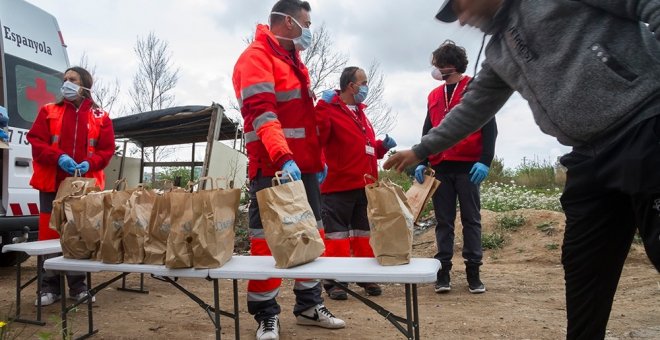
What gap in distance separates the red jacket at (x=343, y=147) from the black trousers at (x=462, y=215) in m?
0.67

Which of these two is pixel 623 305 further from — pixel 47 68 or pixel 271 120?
pixel 47 68

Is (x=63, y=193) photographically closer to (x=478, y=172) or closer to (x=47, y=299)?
(x=47, y=299)

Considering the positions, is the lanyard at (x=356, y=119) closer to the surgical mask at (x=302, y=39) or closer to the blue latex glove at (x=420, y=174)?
the blue latex glove at (x=420, y=174)

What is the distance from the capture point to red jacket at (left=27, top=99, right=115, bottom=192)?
13.6 feet

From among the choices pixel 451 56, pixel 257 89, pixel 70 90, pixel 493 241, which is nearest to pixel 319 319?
pixel 257 89

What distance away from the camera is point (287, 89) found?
323 cm

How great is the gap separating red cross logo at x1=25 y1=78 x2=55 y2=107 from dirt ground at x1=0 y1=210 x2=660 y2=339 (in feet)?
6.18

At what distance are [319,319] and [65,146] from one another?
8.45ft

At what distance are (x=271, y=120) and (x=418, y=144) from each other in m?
0.95

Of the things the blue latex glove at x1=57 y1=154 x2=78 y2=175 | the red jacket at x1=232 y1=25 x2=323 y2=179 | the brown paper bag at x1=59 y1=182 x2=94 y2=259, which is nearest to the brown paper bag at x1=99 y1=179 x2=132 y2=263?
the brown paper bag at x1=59 y1=182 x2=94 y2=259

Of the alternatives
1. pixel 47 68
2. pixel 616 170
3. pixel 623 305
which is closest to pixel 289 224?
pixel 616 170

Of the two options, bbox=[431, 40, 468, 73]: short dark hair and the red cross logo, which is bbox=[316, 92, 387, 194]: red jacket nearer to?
bbox=[431, 40, 468, 73]: short dark hair

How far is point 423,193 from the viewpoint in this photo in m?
3.78

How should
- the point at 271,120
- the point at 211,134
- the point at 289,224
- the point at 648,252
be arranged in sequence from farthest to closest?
the point at 211,134 < the point at 271,120 < the point at 289,224 < the point at 648,252
